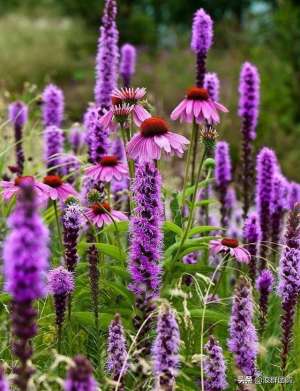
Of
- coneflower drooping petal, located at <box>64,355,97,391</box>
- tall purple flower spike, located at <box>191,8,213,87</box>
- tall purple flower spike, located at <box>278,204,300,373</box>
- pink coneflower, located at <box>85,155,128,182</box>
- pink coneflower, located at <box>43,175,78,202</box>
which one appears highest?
tall purple flower spike, located at <box>191,8,213,87</box>

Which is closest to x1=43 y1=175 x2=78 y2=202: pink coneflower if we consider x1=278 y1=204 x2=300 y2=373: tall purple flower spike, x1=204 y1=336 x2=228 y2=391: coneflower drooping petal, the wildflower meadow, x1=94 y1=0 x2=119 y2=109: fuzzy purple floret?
the wildflower meadow

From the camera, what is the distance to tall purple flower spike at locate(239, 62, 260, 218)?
183 inches

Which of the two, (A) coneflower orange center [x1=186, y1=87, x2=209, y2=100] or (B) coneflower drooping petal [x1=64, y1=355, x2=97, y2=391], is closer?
(B) coneflower drooping petal [x1=64, y1=355, x2=97, y2=391]

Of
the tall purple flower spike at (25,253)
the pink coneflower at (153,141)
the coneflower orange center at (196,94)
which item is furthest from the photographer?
the coneflower orange center at (196,94)

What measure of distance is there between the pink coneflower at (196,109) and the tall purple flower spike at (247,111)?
4.62ft

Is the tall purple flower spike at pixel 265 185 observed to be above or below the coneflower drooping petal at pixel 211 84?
below

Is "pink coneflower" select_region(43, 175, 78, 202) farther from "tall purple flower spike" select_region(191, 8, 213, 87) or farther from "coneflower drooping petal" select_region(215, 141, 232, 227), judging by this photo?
"coneflower drooping petal" select_region(215, 141, 232, 227)

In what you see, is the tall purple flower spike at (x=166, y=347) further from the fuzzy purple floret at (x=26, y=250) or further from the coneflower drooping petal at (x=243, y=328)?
the fuzzy purple floret at (x=26, y=250)

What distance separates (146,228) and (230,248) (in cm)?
68

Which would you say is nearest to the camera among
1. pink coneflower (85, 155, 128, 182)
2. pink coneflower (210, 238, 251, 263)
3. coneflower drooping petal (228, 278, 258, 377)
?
coneflower drooping petal (228, 278, 258, 377)

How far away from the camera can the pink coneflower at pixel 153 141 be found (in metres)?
→ 2.87

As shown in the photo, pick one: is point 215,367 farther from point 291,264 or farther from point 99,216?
point 99,216

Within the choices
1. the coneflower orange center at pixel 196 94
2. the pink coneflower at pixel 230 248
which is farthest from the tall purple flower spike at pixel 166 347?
the coneflower orange center at pixel 196 94

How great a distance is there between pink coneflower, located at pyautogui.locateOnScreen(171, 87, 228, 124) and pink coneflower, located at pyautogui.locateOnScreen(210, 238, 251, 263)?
526 mm
